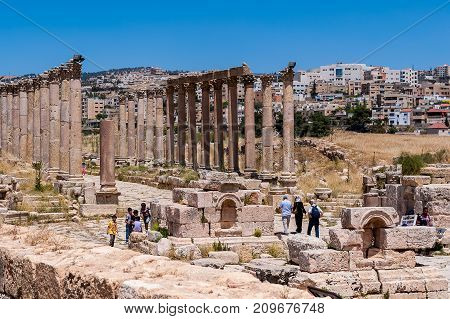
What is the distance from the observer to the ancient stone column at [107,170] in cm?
3119

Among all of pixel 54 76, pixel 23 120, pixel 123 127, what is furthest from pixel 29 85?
pixel 123 127

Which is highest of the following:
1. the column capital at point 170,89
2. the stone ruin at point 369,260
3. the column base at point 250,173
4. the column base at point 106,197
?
the column capital at point 170,89

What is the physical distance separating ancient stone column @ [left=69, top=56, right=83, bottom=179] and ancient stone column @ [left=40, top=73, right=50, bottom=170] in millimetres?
8234

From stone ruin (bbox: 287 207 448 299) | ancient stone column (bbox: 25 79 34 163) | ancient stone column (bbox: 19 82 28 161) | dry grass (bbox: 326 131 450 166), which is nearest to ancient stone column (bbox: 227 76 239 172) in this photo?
ancient stone column (bbox: 25 79 34 163)

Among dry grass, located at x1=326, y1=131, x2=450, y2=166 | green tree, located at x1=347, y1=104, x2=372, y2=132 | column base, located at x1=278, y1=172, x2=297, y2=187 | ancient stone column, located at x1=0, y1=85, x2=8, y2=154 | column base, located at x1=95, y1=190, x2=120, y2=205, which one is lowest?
column base, located at x1=95, y1=190, x2=120, y2=205

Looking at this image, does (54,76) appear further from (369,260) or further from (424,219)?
(369,260)

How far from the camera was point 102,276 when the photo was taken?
8.82 m

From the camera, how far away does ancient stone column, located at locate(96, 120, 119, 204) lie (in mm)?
31188

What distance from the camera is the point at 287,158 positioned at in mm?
39000

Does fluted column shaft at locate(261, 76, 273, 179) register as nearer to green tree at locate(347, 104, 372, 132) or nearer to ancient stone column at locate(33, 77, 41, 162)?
ancient stone column at locate(33, 77, 41, 162)

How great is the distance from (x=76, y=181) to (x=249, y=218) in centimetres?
1273

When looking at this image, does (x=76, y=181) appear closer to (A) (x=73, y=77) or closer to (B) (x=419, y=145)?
(A) (x=73, y=77)

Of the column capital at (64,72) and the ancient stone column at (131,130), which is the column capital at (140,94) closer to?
the ancient stone column at (131,130)

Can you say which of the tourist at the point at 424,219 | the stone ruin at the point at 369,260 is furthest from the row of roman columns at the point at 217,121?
the stone ruin at the point at 369,260
